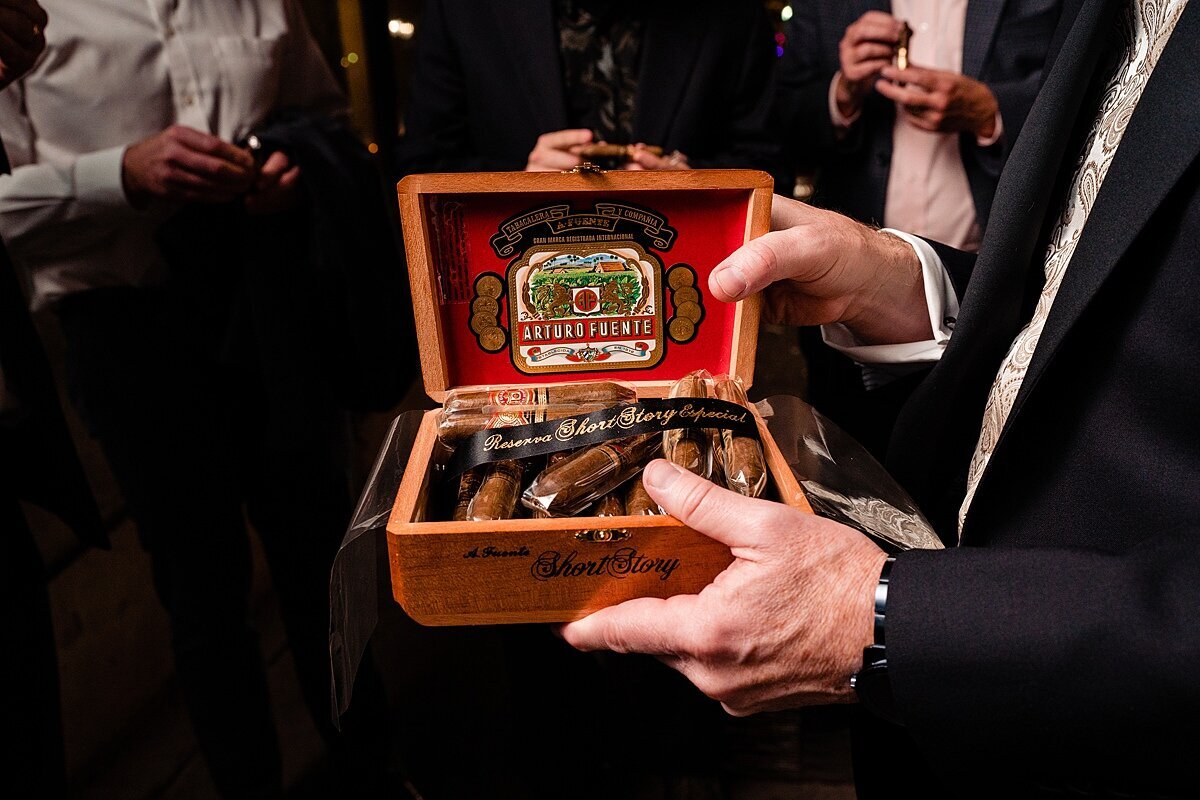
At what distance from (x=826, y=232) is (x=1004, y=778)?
61 cm

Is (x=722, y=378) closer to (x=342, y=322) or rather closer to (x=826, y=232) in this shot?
(x=826, y=232)

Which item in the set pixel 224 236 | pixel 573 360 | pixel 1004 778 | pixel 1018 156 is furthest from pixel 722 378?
pixel 224 236

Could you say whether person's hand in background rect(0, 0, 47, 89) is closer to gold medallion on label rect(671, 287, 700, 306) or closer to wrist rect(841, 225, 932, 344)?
gold medallion on label rect(671, 287, 700, 306)

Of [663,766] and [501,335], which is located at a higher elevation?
[501,335]

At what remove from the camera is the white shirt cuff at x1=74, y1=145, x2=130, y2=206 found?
4.06 feet

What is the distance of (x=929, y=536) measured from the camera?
81cm

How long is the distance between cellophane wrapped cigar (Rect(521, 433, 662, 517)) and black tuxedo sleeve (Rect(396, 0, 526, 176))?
0.95 meters

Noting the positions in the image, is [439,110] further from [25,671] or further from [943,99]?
[25,671]

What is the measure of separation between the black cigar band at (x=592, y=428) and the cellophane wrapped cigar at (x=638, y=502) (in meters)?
0.08

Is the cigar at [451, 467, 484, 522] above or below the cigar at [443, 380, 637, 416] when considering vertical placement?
below

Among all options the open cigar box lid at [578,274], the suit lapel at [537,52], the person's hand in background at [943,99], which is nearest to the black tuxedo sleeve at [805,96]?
the person's hand in background at [943,99]

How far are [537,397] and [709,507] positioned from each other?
0.37 meters

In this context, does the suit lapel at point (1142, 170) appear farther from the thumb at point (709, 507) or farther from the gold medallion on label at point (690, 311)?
the gold medallion on label at point (690, 311)

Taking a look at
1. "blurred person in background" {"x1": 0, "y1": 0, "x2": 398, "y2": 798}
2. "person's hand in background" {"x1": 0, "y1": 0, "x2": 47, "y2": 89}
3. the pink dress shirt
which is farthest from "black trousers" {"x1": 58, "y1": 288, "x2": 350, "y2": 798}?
the pink dress shirt
